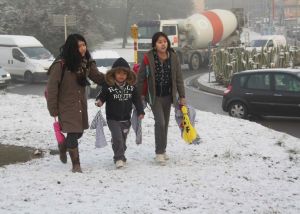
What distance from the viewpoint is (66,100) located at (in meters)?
6.48

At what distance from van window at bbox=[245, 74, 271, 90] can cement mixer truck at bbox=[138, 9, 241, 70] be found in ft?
58.8

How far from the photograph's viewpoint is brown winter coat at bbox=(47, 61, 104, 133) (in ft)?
21.0

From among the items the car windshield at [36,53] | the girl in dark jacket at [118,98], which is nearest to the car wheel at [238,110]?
the girl in dark jacket at [118,98]

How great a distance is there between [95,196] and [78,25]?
1370 inches

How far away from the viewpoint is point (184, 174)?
6.54 meters

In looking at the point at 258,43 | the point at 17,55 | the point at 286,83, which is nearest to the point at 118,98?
the point at 286,83

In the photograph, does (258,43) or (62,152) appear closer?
(62,152)

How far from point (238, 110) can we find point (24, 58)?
15.6 m

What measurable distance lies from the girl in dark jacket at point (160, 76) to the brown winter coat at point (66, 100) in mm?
905

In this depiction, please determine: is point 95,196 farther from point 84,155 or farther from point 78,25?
point 78,25

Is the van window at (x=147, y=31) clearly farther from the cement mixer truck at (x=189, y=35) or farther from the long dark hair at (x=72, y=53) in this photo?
the long dark hair at (x=72, y=53)

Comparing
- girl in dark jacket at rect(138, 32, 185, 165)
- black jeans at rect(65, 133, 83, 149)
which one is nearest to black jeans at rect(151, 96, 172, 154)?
girl in dark jacket at rect(138, 32, 185, 165)

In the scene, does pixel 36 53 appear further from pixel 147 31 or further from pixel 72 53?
pixel 72 53

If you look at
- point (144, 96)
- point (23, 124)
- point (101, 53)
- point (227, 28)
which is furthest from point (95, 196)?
point (227, 28)
